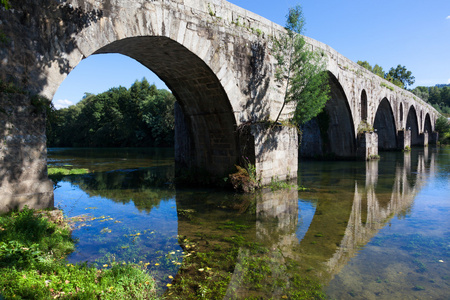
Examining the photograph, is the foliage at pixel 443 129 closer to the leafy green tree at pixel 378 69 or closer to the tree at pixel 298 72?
the leafy green tree at pixel 378 69

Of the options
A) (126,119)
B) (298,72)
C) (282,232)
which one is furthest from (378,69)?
(282,232)

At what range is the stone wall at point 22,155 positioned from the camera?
4.93m

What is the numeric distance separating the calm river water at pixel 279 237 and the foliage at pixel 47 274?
0.32 m

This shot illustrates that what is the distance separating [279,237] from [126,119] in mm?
45409

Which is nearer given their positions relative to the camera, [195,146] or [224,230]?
[224,230]

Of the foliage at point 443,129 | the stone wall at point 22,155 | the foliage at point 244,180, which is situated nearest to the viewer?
the stone wall at point 22,155

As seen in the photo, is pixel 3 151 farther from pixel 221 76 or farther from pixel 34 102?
pixel 221 76

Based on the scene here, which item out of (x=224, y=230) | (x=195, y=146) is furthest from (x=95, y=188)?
(x=224, y=230)

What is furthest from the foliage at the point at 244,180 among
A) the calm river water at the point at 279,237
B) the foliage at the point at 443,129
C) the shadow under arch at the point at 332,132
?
the foliage at the point at 443,129

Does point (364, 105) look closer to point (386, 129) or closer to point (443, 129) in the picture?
point (386, 129)

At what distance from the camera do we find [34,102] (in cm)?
515

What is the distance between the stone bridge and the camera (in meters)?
5.07

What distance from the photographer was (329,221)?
20.2 feet

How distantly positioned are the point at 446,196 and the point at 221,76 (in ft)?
21.8
